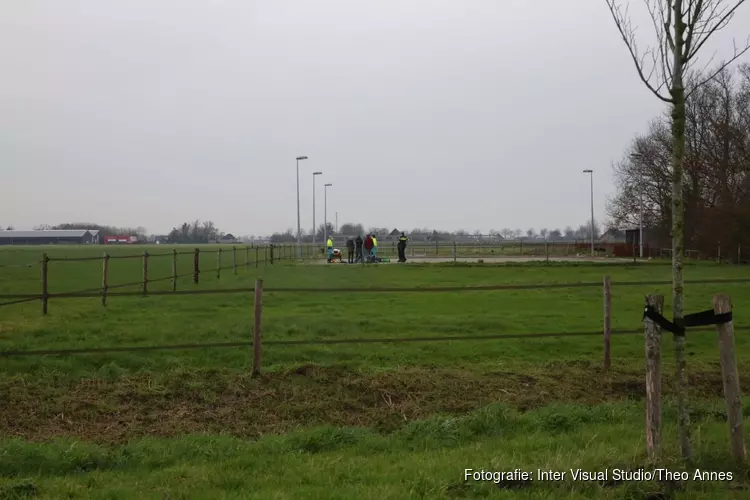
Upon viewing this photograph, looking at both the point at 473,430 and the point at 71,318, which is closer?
the point at 473,430

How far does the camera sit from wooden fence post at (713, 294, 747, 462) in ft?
14.3

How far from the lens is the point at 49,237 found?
5571 inches

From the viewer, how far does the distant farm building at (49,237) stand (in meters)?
140

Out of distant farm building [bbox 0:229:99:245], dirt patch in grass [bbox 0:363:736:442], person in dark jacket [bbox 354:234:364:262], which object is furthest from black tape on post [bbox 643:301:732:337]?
distant farm building [bbox 0:229:99:245]

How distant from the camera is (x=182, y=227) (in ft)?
445

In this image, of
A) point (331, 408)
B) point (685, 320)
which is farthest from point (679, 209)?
point (331, 408)

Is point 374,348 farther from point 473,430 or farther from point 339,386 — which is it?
point 473,430

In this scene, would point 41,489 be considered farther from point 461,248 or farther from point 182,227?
point 182,227

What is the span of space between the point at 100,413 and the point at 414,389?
135 inches

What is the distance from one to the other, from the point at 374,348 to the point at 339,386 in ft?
8.73

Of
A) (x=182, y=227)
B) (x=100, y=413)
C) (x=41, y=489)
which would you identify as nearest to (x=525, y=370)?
(x=100, y=413)

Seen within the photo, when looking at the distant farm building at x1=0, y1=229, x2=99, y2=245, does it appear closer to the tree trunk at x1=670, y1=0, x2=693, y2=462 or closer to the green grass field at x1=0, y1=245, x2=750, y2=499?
the green grass field at x1=0, y1=245, x2=750, y2=499

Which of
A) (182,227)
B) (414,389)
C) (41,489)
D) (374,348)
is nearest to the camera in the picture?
(41,489)

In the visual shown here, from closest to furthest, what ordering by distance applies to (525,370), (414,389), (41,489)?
(41,489), (414,389), (525,370)
